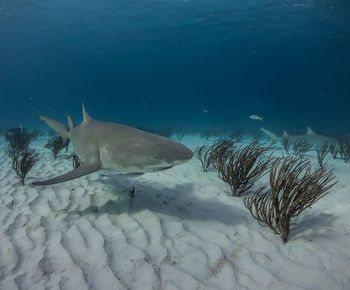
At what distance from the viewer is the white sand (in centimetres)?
206

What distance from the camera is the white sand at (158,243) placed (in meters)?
2.06

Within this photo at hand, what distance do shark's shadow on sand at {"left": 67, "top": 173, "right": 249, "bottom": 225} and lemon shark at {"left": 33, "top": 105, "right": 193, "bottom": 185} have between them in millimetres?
810

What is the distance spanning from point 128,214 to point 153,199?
0.73 meters

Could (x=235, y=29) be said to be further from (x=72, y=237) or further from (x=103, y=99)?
(x=103, y=99)

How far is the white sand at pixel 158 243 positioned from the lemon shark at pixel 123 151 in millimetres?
819

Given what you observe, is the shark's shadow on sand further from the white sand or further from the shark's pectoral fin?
the shark's pectoral fin

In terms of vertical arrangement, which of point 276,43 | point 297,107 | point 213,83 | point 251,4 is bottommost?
point 297,107

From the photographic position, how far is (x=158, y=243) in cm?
270

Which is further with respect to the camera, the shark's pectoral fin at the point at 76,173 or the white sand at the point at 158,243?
the shark's pectoral fin at the point at 76,173

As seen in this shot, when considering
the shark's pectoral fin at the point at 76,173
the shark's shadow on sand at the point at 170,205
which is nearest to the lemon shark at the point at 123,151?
the shark's pectoral fin at the point at 76,173

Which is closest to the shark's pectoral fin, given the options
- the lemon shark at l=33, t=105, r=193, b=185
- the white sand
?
the lemon shark at l=33, t=105, r=193, b=185

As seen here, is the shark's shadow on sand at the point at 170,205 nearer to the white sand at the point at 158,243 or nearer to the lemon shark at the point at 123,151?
the white sand at the point at 158,243

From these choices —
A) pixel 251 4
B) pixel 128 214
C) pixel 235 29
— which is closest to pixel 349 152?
pixel 128 214

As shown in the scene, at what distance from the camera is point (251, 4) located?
25188mm
